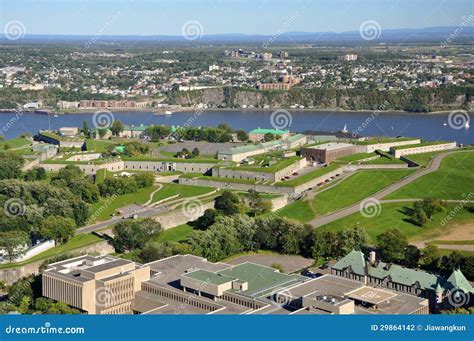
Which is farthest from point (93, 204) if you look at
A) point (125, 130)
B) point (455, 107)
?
point (455, 107)

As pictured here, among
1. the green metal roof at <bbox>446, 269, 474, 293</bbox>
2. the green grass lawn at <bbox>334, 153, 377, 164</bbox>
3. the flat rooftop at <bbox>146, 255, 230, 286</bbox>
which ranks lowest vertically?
the green grass lawn at <bbox>334, 153, 377, 164</bbox>

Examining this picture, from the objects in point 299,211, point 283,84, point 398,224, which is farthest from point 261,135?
point 283,84

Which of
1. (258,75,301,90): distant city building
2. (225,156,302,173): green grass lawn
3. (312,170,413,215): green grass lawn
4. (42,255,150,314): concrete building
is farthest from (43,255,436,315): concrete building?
(258,75,301,90): distant city building

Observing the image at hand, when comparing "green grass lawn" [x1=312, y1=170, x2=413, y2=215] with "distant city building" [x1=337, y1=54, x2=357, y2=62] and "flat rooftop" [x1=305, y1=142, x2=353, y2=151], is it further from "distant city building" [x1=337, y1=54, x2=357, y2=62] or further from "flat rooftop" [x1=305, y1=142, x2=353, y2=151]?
"distant city building" [x1=337, y1=54, x2=357, y2=62]

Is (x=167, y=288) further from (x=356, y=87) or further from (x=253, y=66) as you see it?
(x=253, y=66)
